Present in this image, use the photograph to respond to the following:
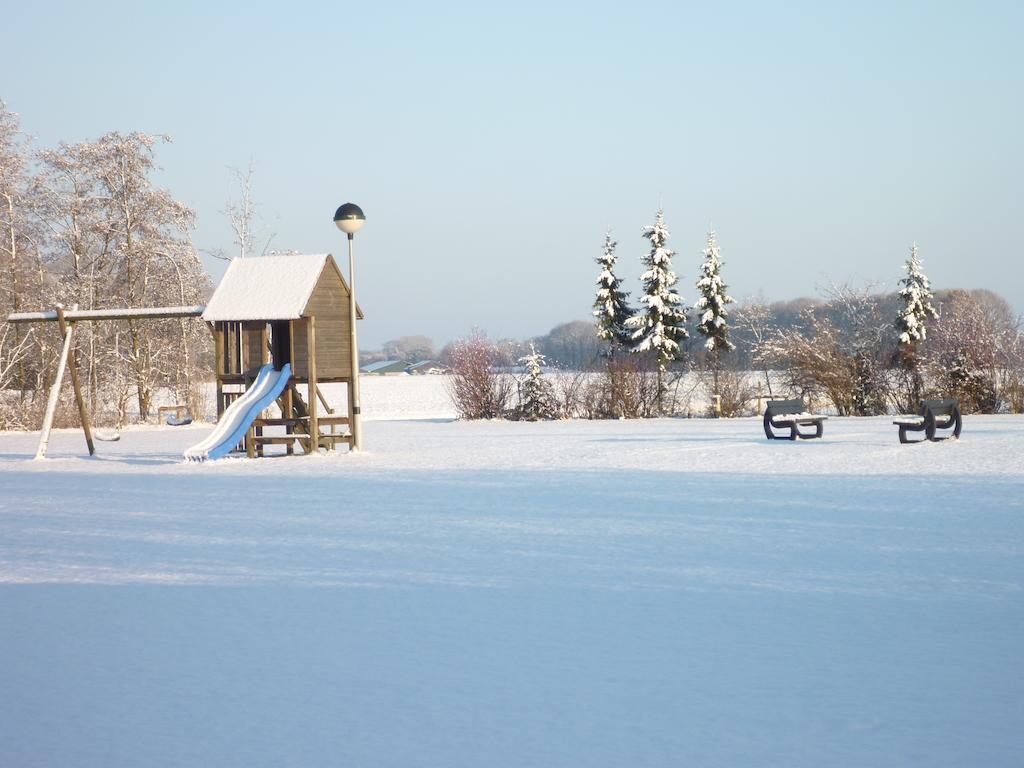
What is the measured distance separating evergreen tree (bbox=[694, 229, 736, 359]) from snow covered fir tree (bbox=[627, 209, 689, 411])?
1360 mm

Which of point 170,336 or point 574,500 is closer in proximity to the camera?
point 574,500

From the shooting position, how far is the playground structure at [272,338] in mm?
18906

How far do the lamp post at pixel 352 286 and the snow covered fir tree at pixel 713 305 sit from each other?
78.2 ft

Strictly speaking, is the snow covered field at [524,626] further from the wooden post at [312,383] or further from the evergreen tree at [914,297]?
the evergreen tree at [914,297]

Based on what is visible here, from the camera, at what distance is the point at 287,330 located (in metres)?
20.4

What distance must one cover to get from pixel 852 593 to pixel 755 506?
13.6 ft

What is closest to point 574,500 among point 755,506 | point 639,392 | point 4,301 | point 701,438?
point 755,506

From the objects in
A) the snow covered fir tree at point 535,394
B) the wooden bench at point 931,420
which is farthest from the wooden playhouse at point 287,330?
the snow covered fir tree at point 535,394

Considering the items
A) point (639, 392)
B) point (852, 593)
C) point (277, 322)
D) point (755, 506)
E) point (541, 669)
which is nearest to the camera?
point (541, 669)

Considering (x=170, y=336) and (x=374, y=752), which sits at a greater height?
(x=170, y=336)

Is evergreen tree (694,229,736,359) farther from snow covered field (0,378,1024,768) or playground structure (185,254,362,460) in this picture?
snow covered field (0,378,1024,768)

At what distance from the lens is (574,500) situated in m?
11.4

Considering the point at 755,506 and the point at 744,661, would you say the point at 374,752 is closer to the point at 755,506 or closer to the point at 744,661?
the point at 744,661

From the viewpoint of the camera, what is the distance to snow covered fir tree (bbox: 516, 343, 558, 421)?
32.2m
